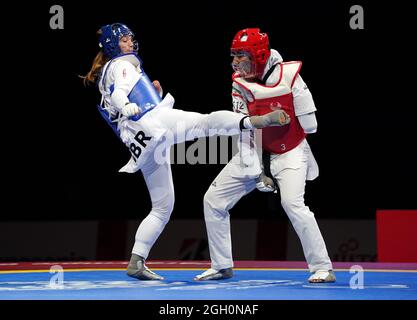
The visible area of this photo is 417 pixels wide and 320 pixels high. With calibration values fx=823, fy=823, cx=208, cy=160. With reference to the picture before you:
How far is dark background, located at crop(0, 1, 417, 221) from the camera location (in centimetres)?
982

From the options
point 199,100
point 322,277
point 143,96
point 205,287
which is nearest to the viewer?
point 205,287

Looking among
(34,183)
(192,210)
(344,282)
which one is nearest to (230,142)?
(344,282)

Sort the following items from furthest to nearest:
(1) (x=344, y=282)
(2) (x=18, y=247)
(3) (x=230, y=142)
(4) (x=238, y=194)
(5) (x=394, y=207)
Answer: (5) (x=394, y=207), (2) (x=18, y=247), (3) (x=230, y=142), (4) (x=238, y=194), (1) (x=344, y=282)

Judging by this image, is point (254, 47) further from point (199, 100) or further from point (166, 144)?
point (199, 100)

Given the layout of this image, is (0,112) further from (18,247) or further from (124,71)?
(124,71)

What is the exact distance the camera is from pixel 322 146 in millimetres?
10094

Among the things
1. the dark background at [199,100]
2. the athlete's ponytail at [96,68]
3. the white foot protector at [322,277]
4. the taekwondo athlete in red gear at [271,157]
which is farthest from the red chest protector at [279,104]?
the dark background at [199,100]

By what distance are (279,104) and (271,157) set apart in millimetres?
392

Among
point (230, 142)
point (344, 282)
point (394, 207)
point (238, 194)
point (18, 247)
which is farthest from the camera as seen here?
point (394, 207)

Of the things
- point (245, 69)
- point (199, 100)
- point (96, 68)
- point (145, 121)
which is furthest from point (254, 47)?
point (199, 100)

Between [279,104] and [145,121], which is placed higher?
[279,104]

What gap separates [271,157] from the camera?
5582 mm

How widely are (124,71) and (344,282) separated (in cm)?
203

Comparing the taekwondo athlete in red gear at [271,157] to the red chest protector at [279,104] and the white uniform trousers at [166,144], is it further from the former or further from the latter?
the white uniform trousers at [166,144]
